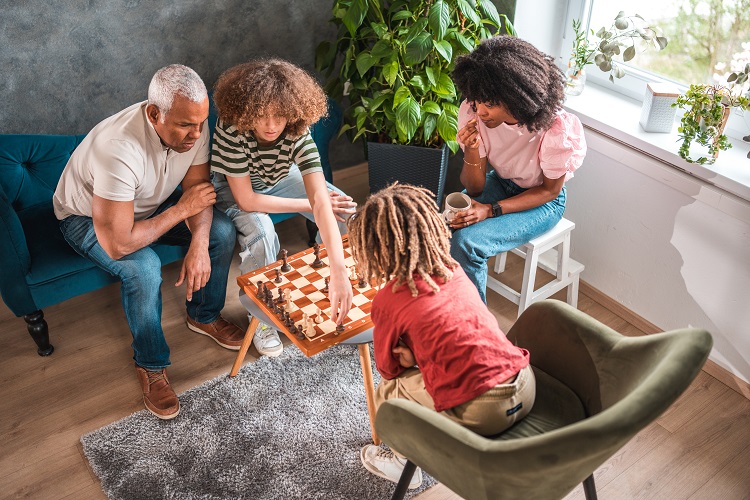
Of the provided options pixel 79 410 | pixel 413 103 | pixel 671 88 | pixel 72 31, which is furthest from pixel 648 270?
pixel 72 31

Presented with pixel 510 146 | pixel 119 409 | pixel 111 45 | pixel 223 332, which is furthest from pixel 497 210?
pixel 111 45

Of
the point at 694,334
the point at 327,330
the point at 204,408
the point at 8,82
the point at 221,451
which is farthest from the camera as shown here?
the point at 8,82

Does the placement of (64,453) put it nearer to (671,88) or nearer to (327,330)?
(327,330)

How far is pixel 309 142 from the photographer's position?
260 centimetres

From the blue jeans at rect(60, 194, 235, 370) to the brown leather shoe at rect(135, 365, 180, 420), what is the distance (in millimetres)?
29

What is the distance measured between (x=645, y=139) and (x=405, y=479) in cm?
153

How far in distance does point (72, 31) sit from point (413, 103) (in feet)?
4.50

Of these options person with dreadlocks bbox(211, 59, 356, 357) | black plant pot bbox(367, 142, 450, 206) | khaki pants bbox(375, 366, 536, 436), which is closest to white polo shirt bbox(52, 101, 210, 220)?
person with dreadlocks bbox(211, 59, 356, 357)

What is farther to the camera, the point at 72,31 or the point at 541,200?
the point at 72,31

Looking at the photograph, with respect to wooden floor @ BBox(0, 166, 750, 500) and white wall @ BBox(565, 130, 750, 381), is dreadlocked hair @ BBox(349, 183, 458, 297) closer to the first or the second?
wooden floor @ BBox(0, 166, 750, 500)

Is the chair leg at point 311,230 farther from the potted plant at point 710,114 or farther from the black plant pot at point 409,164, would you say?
the potted plant at point 710,114

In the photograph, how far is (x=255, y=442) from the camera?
7.83 feet

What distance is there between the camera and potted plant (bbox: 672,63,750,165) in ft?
8.02

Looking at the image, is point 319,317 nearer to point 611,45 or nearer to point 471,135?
point 471,135
